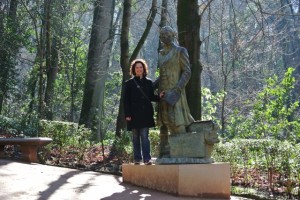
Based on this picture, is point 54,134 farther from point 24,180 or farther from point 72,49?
point 72,49

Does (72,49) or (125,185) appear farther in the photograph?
(72,49)

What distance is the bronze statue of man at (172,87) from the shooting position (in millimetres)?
7074

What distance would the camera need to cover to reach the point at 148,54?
58.5 meters

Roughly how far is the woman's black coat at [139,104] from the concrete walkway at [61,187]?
109 cm

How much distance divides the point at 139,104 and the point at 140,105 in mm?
24

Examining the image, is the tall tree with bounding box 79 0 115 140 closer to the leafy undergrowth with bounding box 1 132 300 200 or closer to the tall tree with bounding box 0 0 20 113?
the tall tree with bounding box 0 0 20 113

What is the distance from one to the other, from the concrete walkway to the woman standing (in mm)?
744

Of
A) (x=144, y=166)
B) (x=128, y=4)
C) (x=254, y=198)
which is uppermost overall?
(x=128, y=4)

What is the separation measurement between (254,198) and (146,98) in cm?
245

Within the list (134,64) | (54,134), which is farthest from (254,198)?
(54,134)

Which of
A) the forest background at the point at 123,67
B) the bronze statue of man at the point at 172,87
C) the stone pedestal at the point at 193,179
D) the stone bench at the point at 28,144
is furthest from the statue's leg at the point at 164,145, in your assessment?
the stone bench at the point at 28,144

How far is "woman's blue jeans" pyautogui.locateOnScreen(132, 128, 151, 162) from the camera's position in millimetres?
7406

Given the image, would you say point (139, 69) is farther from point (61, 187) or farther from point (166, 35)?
point (61, 187)

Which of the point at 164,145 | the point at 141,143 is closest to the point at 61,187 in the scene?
the point at 141,143
